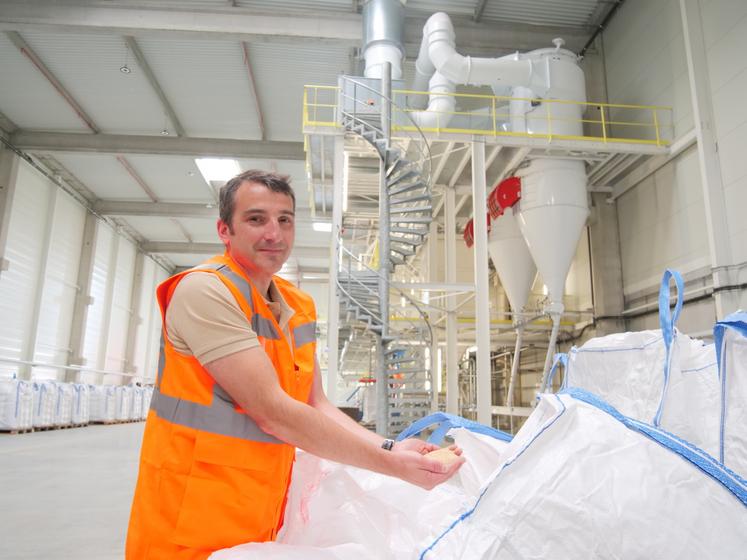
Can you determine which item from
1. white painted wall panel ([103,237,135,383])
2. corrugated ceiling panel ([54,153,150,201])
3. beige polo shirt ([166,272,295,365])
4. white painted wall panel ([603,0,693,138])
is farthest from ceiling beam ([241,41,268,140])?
beige polo shirt ([166,272,295,365])

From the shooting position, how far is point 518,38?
1348 cm

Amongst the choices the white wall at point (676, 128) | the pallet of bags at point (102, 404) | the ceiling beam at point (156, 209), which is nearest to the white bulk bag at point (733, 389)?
the white wall at point (676, 128)

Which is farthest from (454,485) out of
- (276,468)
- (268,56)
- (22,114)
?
(22,114)

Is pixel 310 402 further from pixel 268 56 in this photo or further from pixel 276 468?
pixel 268 56

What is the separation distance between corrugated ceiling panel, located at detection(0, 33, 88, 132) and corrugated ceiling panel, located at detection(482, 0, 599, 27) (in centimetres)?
1146

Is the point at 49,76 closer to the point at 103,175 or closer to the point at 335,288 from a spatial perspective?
the point at 103,175

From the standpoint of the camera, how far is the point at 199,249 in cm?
2448

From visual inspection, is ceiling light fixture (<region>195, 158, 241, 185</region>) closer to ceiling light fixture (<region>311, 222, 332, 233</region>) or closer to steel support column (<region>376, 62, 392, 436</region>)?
ceiling light fixture (<region>311, 222, 332, 233</region>)

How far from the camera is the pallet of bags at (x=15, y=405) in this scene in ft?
39.0

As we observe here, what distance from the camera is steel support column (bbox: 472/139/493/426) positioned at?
32.4ft

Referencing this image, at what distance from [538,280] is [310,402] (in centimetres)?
1601

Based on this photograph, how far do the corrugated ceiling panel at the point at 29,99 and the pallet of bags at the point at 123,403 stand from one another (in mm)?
8972

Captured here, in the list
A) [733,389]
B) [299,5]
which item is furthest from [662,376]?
[299,5]

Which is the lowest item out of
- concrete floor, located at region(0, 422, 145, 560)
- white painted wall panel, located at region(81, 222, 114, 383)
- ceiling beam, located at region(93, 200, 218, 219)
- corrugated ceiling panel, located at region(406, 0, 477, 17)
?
concrete floor, located at region(0, 422, 145, 560)
